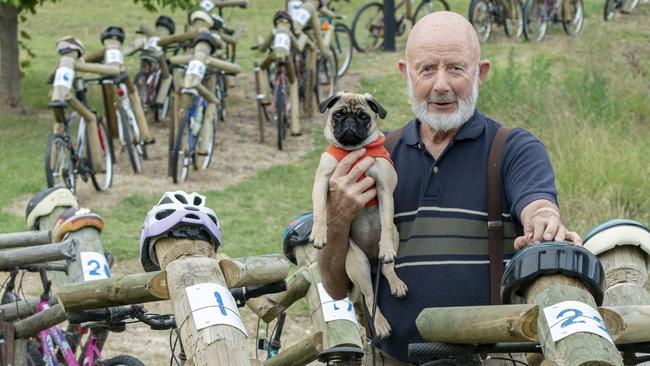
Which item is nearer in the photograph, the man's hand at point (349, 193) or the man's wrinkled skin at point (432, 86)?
the man's wrinkled skin at point (432, 86)

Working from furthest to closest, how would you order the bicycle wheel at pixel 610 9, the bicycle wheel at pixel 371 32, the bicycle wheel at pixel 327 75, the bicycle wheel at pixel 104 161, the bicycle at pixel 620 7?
1. the bicycle at pixel 620 7
2. the bicycle wheel at pixel 610 9
3. the bicycle wheel at pixel 371 32
4. the bicycle wheel at pixel 327 75
5. the bicycle wheel at pixel 104 161

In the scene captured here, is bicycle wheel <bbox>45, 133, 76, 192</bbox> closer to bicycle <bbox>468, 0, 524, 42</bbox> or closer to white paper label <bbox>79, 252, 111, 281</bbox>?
white paper label <bbox>79, 252, 111, 281</bbox>

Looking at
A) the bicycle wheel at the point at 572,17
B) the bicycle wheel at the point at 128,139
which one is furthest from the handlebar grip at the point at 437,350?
the bicycle wheel at the point at 572,17

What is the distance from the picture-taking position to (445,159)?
424 cm

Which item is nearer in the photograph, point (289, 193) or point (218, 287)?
point (218, 287)

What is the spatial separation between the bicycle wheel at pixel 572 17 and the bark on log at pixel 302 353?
18491mm

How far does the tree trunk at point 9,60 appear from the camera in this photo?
53.3 feet

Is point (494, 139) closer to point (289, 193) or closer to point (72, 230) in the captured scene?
point (72, 230)

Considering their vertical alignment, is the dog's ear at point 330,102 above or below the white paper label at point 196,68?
above

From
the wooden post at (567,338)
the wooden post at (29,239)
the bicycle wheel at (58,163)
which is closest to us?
the wooden post at (567,338)

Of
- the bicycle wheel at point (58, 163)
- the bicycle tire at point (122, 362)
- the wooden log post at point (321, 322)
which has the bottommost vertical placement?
the bicycle wheel at point (58, 163)

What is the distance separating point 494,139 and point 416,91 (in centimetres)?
30

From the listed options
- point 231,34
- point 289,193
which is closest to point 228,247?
point 289,193

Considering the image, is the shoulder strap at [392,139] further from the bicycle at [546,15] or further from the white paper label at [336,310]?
the bicycle at [546,15]
